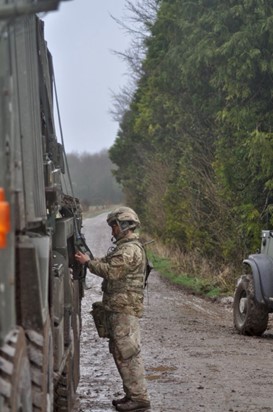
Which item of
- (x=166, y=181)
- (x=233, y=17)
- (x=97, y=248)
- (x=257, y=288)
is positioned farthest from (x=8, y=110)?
(x=97, y=248)

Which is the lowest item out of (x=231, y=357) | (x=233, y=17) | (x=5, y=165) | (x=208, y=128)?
(x=231, y=357)

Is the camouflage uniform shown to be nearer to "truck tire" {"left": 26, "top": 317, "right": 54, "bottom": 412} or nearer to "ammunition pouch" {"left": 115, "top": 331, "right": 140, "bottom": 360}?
"ammunition pouch" {"left": 115, "top": 331, "right": 140, "bottom": 360}

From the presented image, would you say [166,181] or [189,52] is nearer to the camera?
[189,52]

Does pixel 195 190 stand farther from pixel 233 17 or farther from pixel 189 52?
pixel 233 17

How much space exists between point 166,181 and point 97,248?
4.45 metres

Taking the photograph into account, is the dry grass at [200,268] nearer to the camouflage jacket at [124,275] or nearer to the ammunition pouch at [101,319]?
the ammunition pouch at [101,319]

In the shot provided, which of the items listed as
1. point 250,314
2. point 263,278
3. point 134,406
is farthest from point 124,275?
point 250,314

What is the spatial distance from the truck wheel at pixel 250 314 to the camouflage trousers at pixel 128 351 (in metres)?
5.98

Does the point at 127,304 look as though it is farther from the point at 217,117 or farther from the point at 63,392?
the point at 217,117

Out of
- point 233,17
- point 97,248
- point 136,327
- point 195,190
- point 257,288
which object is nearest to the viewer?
point 136,327

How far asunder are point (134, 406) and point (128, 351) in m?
0.50

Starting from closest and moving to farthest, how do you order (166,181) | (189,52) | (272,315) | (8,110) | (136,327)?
(8,110)
(136,327)
(272,315)
(189,52)
(166,181)

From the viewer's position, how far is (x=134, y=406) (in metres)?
9.67

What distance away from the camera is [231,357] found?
13.2 m
